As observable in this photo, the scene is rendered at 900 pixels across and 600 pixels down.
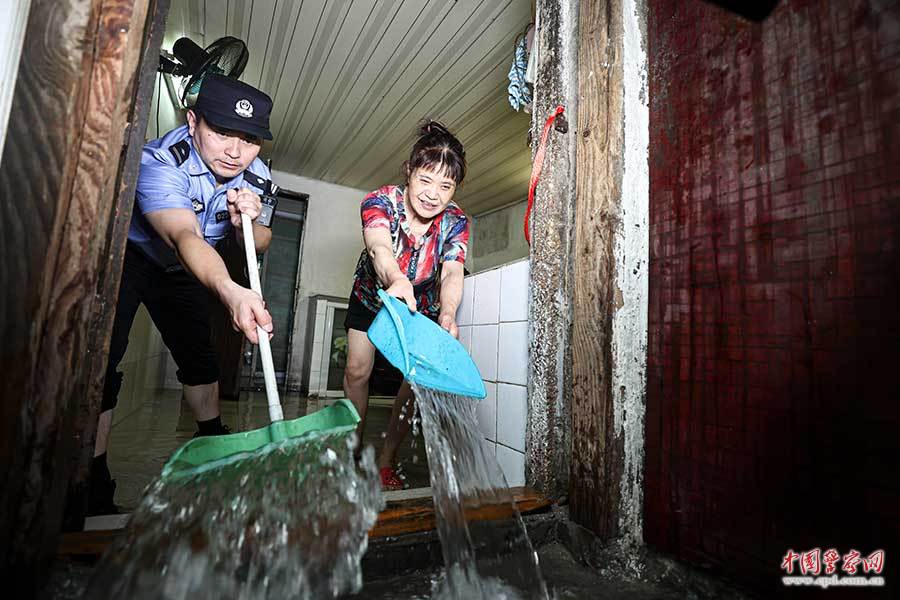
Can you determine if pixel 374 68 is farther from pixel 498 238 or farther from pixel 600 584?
pixel 498 238

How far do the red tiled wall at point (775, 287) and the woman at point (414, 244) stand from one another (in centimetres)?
94

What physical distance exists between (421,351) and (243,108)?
48.9 inches

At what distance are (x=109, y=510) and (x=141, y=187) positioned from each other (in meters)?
1.08

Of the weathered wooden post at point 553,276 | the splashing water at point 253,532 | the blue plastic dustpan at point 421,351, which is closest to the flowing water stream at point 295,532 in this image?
the splashing water at point 253,532

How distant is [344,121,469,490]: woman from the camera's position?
190cm

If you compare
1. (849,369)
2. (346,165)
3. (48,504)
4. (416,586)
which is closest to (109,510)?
(48,504)

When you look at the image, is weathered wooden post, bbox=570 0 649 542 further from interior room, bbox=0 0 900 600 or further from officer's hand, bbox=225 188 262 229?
officer's hand, bbox=225 188 262 229

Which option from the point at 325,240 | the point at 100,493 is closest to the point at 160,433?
the point at 100,493

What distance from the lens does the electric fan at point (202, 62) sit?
2576mm

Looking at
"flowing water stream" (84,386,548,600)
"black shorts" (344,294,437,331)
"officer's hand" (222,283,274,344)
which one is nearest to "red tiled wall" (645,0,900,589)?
"flowing water stream" (84,386,548,600)

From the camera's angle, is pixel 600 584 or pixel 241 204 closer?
pixel 600 584

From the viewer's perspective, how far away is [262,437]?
115 centimetres

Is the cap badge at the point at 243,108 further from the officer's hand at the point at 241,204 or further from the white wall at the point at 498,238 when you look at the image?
the white wall at the point at 498,238

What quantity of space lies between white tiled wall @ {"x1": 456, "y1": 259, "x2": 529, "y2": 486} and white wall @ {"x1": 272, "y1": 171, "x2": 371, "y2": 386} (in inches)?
182
